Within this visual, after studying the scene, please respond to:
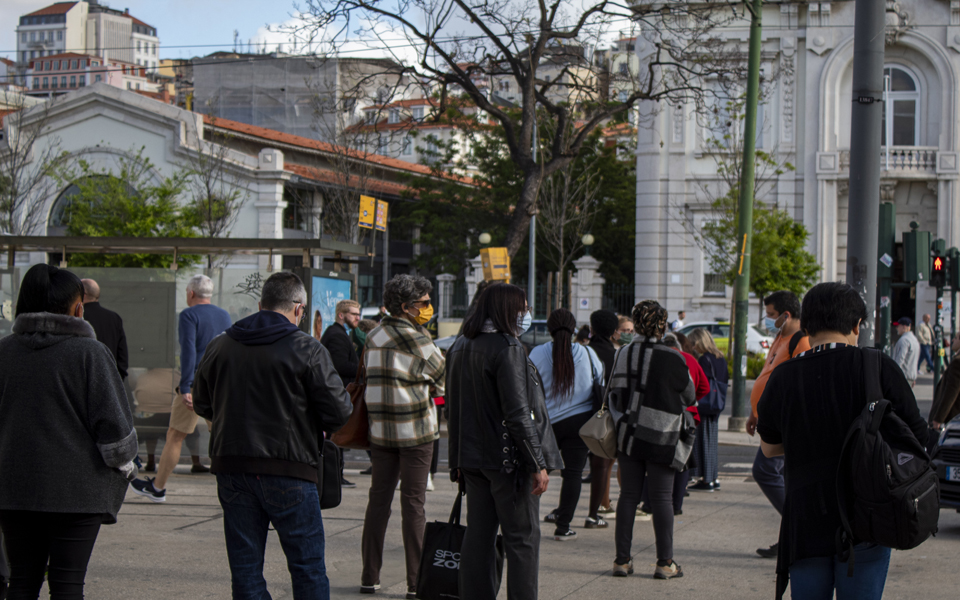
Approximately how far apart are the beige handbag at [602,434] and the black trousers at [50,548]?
350 centimetres

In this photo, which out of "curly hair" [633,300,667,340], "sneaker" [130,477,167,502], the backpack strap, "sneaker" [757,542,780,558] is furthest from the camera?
"sneaker" [130,477,167,502]

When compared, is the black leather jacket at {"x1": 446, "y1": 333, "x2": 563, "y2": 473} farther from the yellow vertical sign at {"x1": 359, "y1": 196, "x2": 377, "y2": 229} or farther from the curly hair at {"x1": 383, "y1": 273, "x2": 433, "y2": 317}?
the yellow vertical sign at {"x1": 359, "y1": 196, "x2": 377, "y2": 229}

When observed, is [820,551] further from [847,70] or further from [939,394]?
[847,70]

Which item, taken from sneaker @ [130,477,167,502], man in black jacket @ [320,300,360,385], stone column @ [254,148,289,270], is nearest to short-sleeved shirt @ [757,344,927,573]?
sneaker @ [130,477,167,502]

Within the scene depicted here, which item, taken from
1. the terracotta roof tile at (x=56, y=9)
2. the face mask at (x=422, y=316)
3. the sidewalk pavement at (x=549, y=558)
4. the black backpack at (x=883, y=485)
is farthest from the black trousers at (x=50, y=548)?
the terracotta roof tile at (x=56, y=9)

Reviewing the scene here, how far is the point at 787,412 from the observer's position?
388 cm

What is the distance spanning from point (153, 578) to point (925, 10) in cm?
2979

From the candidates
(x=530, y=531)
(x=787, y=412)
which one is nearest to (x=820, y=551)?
(x=787, y=412)

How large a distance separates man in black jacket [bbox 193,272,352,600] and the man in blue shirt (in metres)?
4.23

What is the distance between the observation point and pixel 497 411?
4.89 m

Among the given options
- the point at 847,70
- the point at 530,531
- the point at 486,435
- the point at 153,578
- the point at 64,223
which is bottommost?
the point at 153,578

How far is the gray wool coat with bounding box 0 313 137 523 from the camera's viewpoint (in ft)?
13.0

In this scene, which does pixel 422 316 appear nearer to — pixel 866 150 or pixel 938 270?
pixel 866 150

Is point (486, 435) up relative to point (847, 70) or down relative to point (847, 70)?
down
